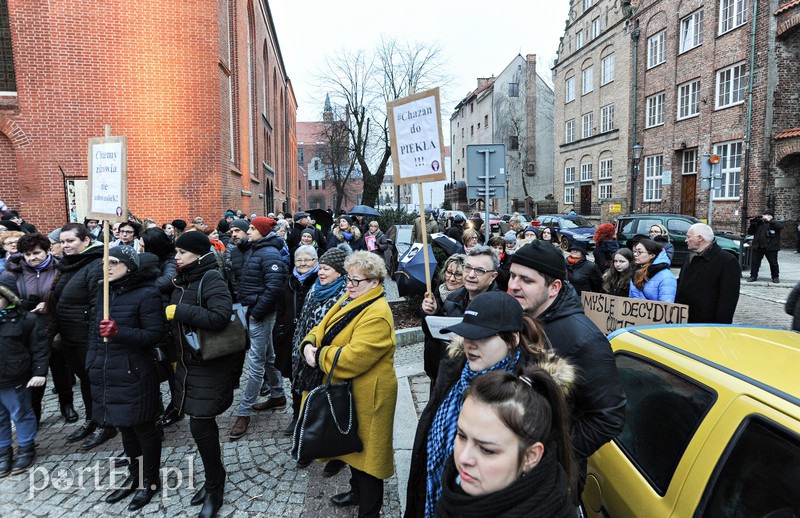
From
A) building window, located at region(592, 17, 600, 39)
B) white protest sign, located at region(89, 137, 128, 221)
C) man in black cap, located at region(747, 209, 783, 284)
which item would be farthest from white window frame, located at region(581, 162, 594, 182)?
white protest sign, located at region(89, 137, 128, 221)

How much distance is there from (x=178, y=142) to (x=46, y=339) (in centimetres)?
1064

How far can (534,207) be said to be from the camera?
131 feet

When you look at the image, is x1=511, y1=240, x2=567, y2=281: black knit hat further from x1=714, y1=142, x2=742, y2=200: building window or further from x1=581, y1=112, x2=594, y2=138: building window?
x1=581, y1=112, x2=594, y2=138: building window

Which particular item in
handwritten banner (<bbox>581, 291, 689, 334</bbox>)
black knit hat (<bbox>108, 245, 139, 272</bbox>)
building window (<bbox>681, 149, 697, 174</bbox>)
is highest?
building window (<bbox>681, 149, 697, 174</bbox>)

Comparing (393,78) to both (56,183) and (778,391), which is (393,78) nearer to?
(56,183)

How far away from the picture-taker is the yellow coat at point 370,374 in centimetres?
295

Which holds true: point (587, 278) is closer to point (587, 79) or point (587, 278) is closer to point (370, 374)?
point (370, 374)

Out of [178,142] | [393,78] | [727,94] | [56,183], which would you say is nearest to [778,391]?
[178,142]

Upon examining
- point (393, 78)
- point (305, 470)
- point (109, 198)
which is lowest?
point (305, 470)

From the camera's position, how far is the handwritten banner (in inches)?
181

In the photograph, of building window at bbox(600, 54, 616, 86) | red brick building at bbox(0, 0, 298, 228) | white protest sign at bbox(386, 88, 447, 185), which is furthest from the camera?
building window at bbox(600, 54, 616, 86)

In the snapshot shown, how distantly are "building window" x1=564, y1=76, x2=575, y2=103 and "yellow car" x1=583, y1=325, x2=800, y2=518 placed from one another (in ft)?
123

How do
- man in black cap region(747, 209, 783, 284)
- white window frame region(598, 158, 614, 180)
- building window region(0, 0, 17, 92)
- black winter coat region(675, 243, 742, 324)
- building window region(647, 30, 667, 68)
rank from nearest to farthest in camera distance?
black winter coat region(675, 243, 742, 324), man in black cap region(747, 209, 783, 284), building window region(0, 0, 17, 92), building window region(647, 30, 667, 68), white window frame region(598, 158, 614, 180)

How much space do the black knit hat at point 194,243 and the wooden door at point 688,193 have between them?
85.6 feet
